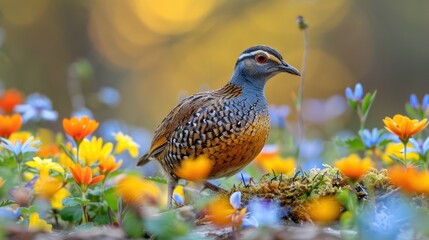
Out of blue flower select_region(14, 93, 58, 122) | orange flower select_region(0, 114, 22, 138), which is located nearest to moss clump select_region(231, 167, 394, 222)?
orange flower select_region(0, 114, 22, 138)

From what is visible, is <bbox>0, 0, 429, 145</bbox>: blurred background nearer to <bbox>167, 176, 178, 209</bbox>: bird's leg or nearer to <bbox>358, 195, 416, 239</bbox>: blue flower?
<bbox>167, 176, 178, 209</bbox>: bird's leg

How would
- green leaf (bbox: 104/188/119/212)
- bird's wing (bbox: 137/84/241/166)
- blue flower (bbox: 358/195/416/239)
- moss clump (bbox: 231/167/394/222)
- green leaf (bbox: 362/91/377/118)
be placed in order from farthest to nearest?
bird's wing (bbox: 137/84/241/166)
green leaf (bbox: 362/91/377/118)
green leaf (bbox: 104/188/119/212)
moss clump (bbox: 231/167/394/222)
blue flower (bbox: 358/195/416/239)

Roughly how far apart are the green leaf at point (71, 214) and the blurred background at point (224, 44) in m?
11.2

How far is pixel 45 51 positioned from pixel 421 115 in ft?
37.2

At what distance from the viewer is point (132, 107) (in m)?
16.8

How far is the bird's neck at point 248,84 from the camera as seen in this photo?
4.63 meters

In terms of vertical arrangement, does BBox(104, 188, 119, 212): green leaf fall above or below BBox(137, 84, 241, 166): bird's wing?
below

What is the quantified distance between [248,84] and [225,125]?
18.7 inches

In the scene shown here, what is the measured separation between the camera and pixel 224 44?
17.6 meters

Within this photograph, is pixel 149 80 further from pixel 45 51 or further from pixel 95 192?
pixel 95 192

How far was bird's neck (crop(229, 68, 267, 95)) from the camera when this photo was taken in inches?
182

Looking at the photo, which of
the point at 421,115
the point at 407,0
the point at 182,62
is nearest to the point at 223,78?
the point at 182,62

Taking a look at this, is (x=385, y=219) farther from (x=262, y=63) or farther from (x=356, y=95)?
(x=262, y=63)

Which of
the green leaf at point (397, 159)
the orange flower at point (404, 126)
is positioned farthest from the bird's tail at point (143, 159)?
the orange flower at point (404, 126)
